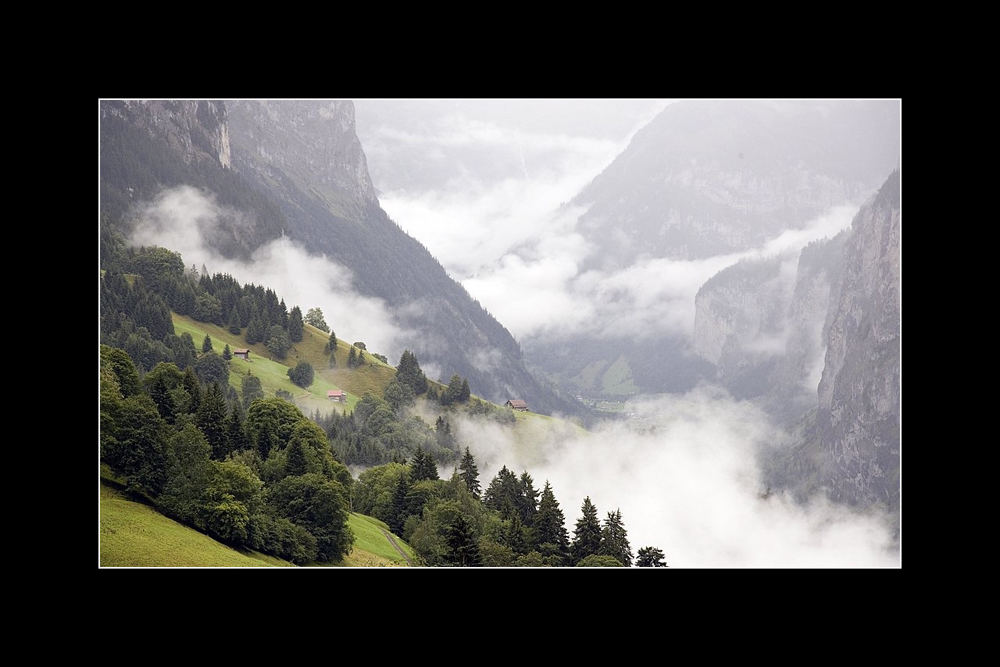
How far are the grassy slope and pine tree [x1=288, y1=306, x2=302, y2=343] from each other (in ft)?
287

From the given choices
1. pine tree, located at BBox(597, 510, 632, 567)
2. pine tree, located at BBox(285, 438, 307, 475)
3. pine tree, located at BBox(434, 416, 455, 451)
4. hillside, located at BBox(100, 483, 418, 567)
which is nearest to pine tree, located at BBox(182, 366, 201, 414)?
pine tree, located at BBox(285, 438, 307, 475)

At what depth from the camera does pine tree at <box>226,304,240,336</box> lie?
4609 inches

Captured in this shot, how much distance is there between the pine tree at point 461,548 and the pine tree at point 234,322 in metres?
83.2

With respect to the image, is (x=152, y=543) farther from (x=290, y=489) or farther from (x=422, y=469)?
(x=422, y=469)

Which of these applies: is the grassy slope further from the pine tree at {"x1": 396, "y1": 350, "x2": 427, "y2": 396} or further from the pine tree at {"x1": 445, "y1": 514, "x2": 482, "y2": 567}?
the pine tree at {"x1": 396, "y1": 350, "x2": 427, "y2": 396}

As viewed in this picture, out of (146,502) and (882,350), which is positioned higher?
(882,350)

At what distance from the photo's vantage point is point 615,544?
45.7 meters

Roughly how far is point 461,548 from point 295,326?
8913 centimetres
